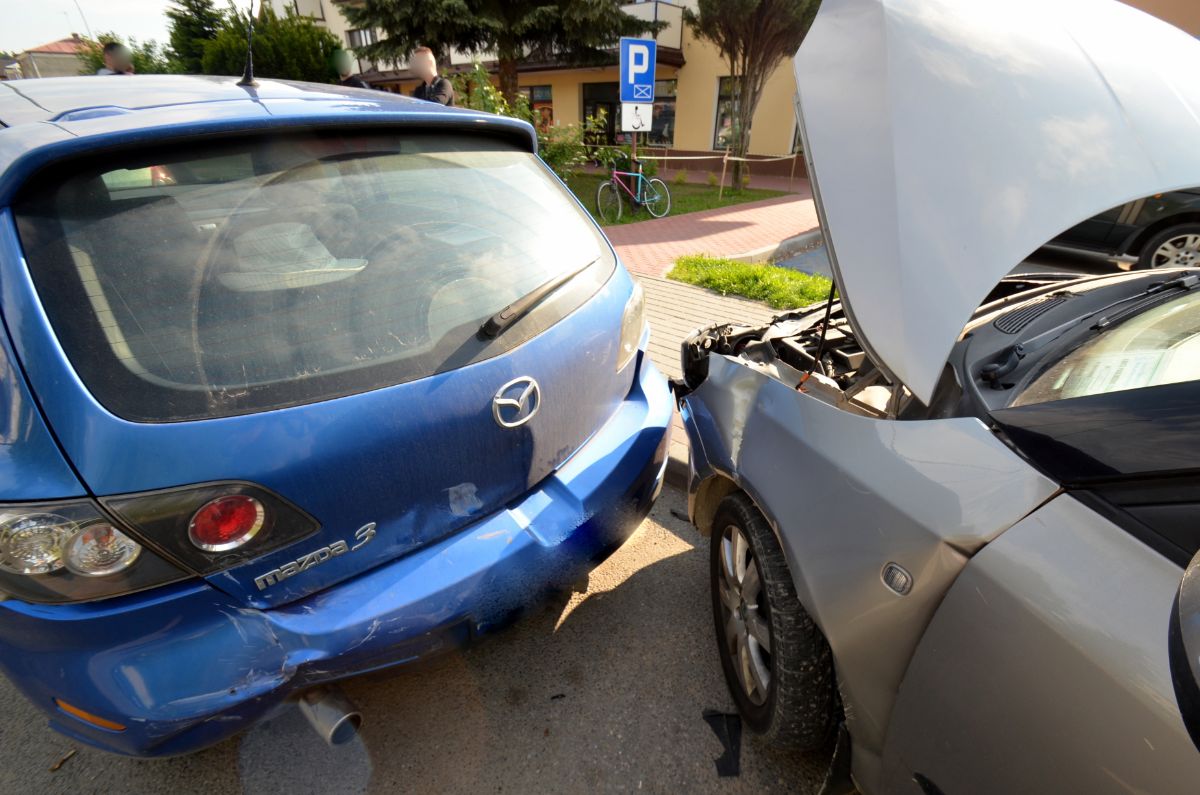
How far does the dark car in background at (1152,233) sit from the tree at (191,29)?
33.4m

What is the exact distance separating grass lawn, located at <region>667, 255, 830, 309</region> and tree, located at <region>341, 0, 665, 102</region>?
900cm

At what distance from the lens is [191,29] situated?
1116 inches

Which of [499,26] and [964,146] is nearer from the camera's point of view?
[964,146]

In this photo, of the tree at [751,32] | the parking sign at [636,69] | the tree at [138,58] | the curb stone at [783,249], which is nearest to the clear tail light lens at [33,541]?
the curb stone at [783,249]

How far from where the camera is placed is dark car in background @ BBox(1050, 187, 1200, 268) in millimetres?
5828

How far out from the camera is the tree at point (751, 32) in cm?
1162

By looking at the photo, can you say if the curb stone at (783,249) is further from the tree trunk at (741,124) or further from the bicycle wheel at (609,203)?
the tree trunk at (741,124)

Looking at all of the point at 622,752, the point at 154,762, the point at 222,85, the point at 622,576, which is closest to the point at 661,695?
the point at 622,752

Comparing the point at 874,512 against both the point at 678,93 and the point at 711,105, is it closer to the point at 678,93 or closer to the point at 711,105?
the point at 711,105

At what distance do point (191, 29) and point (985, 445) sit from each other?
38135 millimetres

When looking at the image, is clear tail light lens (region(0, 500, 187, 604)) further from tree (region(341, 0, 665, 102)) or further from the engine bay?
tree (region(341, 0, 665, 102))

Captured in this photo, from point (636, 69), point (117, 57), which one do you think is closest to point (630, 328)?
point (117, 57)

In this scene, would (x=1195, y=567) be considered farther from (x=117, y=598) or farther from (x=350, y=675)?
(x=117, y=598)

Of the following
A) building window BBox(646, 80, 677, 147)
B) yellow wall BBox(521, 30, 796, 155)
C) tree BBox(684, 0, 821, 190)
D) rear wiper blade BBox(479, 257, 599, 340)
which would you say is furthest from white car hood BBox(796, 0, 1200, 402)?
building window BBox(646, 80, 677, 147)
